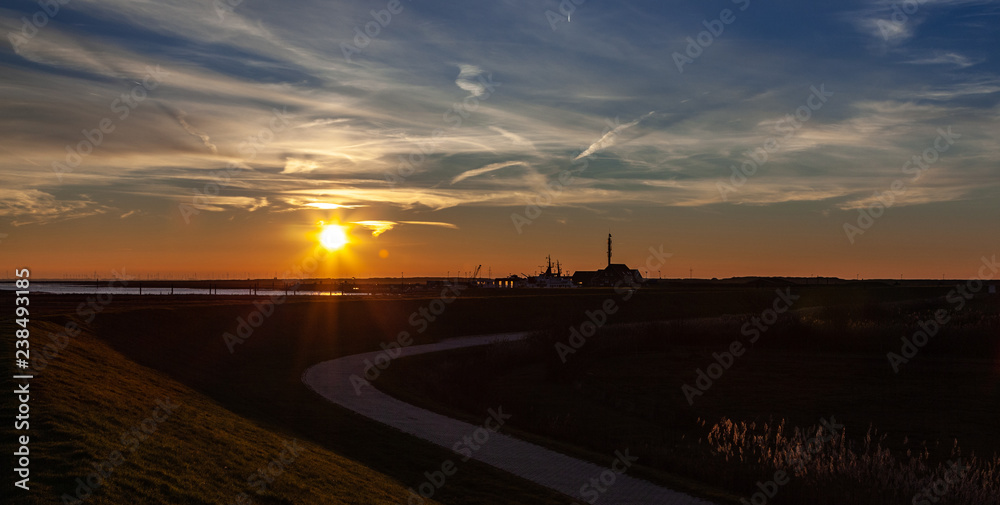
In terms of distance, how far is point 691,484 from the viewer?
13.8m

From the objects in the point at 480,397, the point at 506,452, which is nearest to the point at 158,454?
the point at 506,452

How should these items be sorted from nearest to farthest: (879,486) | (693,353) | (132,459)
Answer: (132,459) → (879,486) → (693,353)

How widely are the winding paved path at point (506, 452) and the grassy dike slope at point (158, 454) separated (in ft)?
8.48

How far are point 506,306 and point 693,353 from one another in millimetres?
21369

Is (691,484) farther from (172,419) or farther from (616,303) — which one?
(616,303)

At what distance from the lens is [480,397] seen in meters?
26.2

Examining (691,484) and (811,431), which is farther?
(811,431)

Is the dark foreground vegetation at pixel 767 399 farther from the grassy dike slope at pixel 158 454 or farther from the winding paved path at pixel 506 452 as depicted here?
the grassy dike slope at pixel 158 454

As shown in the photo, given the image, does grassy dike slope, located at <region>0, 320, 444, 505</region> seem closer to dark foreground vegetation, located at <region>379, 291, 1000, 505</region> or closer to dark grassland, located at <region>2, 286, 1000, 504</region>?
dark grassland, located at <region>2, 286, 1000, 504</region>

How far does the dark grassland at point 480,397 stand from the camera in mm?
11203

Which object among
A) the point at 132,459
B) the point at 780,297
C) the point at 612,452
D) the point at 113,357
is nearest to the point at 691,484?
the point at 612,452

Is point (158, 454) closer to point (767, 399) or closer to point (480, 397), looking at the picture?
point (480, 397)

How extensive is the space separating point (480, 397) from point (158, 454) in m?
16.6

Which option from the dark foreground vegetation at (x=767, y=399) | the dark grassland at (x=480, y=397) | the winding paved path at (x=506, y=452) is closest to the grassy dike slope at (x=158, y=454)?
the dark grassland at (x=480, y=397)
